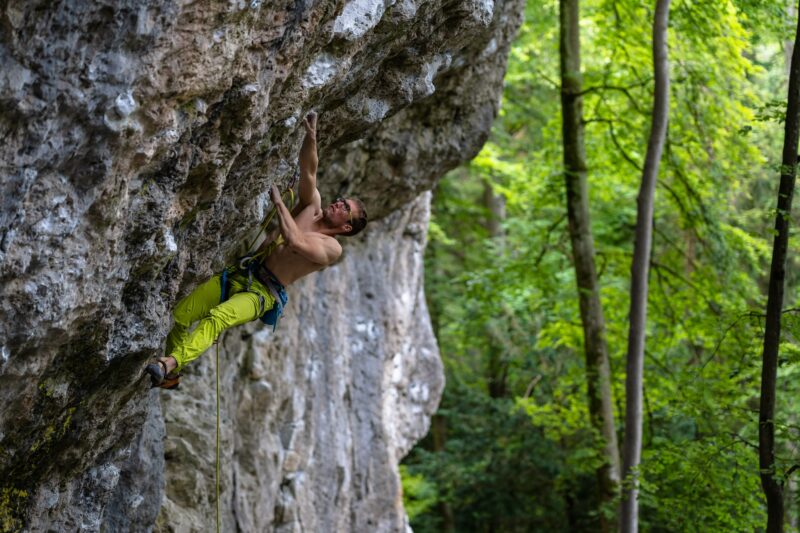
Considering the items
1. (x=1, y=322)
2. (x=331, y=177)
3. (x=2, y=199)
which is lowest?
(x=1, y=322)

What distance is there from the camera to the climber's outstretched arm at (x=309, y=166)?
587cm

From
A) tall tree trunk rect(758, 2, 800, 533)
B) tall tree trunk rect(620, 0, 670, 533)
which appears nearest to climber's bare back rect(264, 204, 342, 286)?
tall tree trunk rect(758, 2, 800, 533)

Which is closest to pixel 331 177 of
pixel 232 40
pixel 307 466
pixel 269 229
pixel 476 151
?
pixel 269 229

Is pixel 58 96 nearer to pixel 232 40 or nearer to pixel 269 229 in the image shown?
pixel 232 40

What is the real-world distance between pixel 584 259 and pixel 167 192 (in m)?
9.28

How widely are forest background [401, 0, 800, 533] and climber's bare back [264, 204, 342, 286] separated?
14.2 ft

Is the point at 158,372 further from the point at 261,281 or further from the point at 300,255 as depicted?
→ the point at 300,255

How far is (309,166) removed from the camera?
605cm

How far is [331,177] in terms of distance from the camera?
8758mm

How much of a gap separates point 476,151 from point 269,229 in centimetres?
290

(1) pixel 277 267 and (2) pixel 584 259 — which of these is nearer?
(1) pixel 277 267

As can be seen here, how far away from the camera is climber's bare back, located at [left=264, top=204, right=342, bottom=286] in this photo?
19.9 ft

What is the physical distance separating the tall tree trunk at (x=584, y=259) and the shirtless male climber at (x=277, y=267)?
285 inches

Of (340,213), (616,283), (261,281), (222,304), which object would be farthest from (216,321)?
(616,283)
